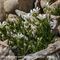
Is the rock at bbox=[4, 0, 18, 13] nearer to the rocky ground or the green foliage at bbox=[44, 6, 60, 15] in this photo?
the rocky ground

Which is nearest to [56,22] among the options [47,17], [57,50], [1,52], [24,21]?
[47,17]

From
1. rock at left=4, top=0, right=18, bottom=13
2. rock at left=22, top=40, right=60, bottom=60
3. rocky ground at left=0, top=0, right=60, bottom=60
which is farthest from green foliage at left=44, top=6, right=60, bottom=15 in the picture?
rock at left=22, top=40, right=60, bottom=60

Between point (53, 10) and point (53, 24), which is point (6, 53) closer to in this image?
point (53, 24)

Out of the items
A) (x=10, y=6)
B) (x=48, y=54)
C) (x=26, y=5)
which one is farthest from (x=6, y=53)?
(x=26, y=5)

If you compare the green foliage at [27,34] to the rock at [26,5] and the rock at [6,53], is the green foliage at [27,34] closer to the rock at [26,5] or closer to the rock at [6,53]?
the rock at [6,53]

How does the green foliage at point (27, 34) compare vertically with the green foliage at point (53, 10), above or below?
below

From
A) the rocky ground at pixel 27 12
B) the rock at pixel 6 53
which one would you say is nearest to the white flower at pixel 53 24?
the rocky ground at pixel 27 12
